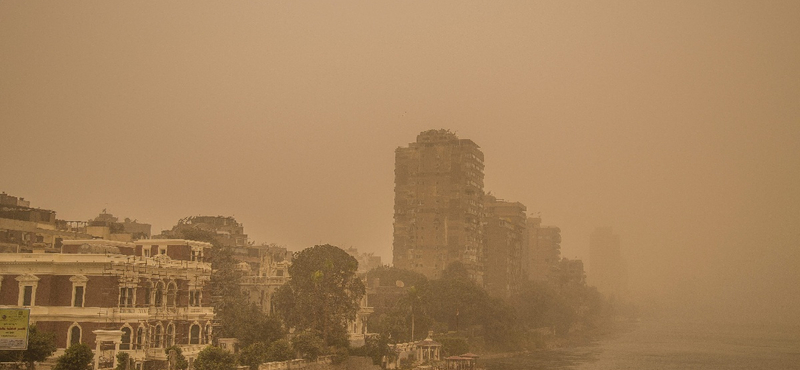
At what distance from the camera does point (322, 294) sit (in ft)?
300

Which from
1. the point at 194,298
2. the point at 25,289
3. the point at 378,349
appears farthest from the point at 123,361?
the point at 378,349

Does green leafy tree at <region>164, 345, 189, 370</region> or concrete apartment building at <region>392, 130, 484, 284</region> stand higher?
concrete apartment building at <region>392, 130, 484, 284</region>

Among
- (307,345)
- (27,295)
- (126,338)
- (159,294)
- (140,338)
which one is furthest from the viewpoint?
(307,345)

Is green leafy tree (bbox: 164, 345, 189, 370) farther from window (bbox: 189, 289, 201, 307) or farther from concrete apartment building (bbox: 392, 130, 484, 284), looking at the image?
concrete apartment building (bbox: 392, 130, 484, 284)

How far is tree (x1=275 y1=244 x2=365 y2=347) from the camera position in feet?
295

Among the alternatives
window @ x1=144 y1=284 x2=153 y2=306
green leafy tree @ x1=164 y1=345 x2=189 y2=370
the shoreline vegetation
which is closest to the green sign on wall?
window @ x1=144 y1=284 x2=153 y2=306

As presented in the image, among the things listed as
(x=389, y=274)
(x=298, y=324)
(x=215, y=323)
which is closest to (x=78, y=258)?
(x=215, y=323)

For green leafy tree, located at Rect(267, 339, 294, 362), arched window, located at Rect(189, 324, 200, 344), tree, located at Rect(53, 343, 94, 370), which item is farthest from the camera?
green leafy tree, located at Rect(267, 339, 294, 362)

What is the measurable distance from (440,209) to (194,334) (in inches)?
5093

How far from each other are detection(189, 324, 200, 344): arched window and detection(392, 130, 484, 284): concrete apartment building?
124075 millimetres

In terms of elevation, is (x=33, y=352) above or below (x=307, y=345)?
above

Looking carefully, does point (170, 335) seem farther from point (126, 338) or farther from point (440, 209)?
point (440, 209)

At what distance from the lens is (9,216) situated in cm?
10206

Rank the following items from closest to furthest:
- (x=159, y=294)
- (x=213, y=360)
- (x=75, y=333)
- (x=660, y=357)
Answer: (x=75, y=333) < (x=213, y=360) < (x=159, y=294) < (x=660, y=357)
